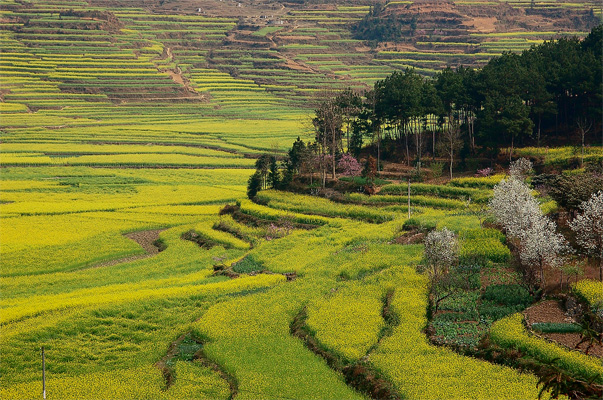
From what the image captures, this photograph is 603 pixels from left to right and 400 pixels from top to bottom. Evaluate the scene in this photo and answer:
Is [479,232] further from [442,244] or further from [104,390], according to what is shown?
[104,390]

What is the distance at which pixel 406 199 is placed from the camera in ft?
205

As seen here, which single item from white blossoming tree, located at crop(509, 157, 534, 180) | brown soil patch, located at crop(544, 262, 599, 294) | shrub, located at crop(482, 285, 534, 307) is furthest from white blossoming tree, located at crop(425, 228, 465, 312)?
white blossoming tree, located at crop(509, 157, 534, 180)

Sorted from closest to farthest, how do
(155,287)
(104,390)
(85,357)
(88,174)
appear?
(104,390), (85,357), (155,287), (88,174)

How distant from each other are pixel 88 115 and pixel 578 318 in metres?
112

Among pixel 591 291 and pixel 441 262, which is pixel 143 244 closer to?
pixel 441 262

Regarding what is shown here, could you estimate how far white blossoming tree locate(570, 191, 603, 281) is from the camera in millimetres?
37562

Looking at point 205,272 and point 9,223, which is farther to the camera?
point 9,223

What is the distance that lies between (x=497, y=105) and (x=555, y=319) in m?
35.3

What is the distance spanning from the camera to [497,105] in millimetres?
65688

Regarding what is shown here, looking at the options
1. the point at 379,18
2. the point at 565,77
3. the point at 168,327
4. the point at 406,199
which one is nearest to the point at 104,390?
the point at 168,327

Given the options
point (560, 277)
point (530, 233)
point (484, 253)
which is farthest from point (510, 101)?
point (560, 277)

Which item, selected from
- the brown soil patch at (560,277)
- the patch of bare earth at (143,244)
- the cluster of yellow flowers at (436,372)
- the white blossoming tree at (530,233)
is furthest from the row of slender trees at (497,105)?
the cluster of yellow flowers at (436,372)

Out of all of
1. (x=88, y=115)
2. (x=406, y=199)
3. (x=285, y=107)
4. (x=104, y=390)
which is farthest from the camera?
(x=285, y=107)

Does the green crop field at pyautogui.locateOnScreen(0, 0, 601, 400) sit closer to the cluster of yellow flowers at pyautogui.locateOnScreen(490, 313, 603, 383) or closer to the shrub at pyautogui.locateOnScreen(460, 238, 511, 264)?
the shrub at pyautogui.locateOnScreen(460, 238, 511, 264)
